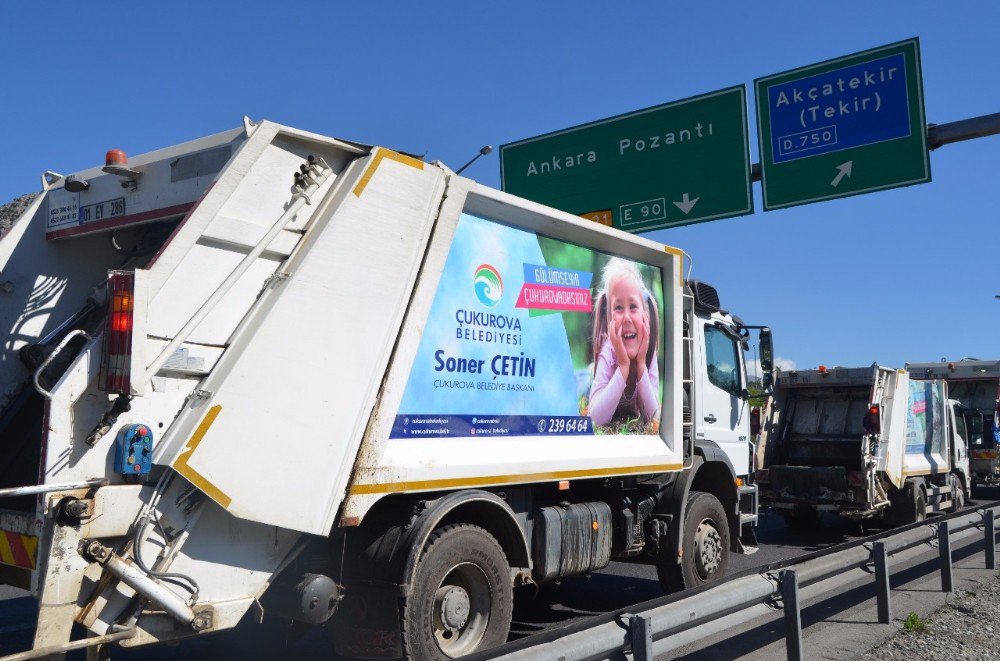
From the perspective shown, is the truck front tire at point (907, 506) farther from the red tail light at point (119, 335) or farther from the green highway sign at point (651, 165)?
the red tail light at point (119, 335)

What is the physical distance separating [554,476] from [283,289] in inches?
99.1

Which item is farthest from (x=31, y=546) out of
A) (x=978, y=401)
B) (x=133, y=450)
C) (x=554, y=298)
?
(x=978, y=401)

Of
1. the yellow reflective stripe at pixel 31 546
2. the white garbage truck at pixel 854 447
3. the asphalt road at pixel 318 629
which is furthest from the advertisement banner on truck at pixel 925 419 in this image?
the yellow reflective stripe at pixel 31 546

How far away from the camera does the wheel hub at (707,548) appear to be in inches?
308

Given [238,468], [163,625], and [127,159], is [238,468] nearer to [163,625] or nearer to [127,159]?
[163,625]

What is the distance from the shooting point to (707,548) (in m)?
7.95

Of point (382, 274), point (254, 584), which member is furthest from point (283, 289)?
point (254, 584)

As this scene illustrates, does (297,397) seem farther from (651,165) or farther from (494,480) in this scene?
(651,165)

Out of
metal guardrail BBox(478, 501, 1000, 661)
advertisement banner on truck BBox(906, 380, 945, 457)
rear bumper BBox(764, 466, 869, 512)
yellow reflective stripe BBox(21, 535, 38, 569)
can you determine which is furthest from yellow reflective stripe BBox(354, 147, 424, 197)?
advertisement banner on truck BBox(906, 380, 945, 457)

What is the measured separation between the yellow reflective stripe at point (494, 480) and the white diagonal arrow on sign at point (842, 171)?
5037 mm

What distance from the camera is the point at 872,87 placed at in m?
10.6

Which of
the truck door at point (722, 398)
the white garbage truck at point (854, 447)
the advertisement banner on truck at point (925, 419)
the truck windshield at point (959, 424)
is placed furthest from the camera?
the truck windshield at point (959, 424)

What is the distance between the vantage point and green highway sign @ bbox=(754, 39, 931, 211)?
1035 cm

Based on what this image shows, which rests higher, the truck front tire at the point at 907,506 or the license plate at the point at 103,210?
the license plate at the point at 103,210
